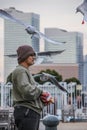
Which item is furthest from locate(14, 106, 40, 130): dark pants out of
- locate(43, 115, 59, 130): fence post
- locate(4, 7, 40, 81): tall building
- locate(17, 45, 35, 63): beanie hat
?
locate(4, 7, 40, 81): tall building

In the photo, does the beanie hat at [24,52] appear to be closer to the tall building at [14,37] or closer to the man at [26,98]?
the man at [26,98]

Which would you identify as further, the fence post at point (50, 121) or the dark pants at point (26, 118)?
the fence post at point (50, 121)

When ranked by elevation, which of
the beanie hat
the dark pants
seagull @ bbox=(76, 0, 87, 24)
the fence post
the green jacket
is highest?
seagull @ bbox=(76, 0, 87, 24)

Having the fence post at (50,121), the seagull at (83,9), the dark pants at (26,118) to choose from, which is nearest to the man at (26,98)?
the dark pants at (26,118)

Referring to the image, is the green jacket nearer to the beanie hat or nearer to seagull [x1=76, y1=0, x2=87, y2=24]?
the beanie hat

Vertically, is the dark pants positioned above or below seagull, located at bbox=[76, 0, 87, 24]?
below

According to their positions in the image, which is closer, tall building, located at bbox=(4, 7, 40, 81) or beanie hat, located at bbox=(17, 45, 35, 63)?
beanie hat, located at bbox=(17, 45, 35, 63)

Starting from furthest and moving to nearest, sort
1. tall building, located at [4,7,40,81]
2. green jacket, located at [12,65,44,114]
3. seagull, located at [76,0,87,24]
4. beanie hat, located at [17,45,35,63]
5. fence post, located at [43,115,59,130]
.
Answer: tall building, located at [4,7,40,81] < seagull, located at [76,0,87,24] < fence post, located at [43,115,59,130] < beanie hat, located at [17,45,35,63] < green jacket, located at [12,65,44,114]

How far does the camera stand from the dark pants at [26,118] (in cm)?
504

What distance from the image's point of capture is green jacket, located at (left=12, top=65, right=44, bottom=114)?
5032 millimetres

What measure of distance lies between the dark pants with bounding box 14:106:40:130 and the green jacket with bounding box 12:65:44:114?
0.05m

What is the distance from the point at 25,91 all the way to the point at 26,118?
275 mm

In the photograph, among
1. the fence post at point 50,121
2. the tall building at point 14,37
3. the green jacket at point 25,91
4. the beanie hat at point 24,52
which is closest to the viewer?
the green jacket at point 25,91

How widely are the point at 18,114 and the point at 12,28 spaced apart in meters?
28.9
